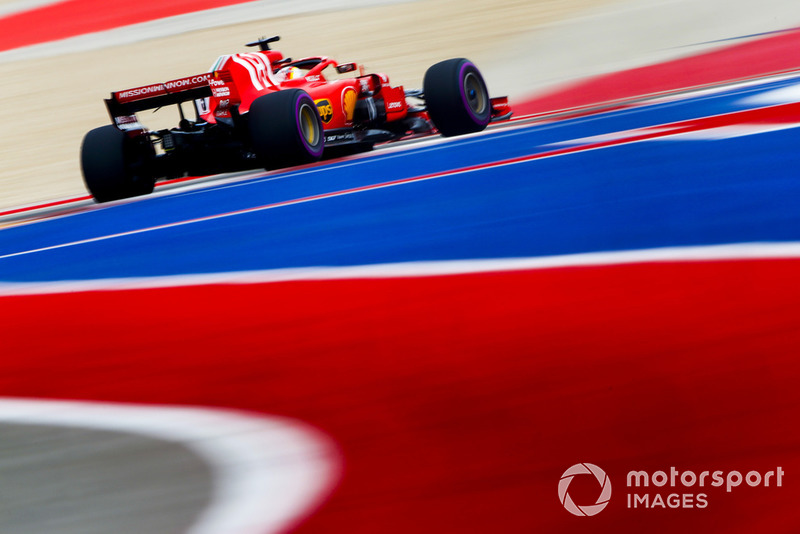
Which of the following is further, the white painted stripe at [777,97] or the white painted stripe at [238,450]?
the white painted stripe at [777,97]

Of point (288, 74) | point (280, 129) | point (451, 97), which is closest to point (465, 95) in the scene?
point (451, 97)

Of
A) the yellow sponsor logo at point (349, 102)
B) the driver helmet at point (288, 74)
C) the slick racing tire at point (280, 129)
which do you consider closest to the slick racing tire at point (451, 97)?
the yellow sponsor logo at point (349, 102)

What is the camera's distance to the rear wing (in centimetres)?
632

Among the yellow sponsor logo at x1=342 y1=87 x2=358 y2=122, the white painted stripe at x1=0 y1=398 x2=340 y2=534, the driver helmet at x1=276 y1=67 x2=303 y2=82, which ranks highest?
the driver helmet at x1=276 y1=67 x2=303 y2=82

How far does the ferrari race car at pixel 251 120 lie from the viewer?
5902mm

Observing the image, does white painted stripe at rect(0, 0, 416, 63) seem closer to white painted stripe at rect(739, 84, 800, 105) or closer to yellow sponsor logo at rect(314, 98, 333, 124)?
yellow sponsor logo at rect(314, 98, 333, 124)

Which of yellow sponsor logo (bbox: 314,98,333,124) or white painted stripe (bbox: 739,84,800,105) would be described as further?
yellow sponsor logo (bbox: 314,98,333,124)

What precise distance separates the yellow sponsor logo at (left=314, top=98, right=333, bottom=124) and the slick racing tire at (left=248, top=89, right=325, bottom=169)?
97 cm

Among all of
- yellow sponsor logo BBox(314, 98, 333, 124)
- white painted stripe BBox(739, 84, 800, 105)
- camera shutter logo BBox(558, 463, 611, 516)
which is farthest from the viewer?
yellow sponsor logo BBox(314, 98, 333, 124)

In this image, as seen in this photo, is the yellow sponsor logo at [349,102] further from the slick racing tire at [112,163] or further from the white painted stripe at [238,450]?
the white painted stripe at [238,450]

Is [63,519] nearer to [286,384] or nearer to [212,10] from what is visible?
[286,384]

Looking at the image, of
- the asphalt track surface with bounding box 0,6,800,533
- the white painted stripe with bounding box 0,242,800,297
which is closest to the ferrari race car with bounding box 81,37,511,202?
the asphalt track surface with bounding box 0,6,800,533

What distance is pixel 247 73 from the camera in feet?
21.9

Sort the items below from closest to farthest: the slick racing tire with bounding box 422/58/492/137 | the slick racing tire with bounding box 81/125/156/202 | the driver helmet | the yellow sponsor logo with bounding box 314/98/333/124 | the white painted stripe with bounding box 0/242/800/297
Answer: the white painted stripe with bounding box 0/242/800/297 → the slick racing tire with bounding box 81/125/156/202 → the slick racing tire with bounding box 422/58/492/137 → the yellow sponsor logo with bounding box 314/98/333/124 → the driver helmet
